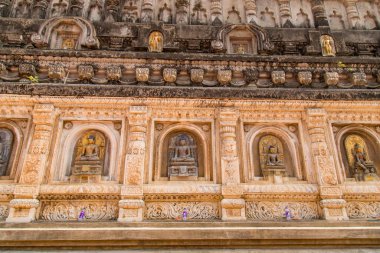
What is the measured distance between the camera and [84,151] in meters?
8.00

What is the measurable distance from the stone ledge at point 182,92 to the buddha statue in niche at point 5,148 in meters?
0.98

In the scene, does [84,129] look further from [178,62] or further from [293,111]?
[293,111]

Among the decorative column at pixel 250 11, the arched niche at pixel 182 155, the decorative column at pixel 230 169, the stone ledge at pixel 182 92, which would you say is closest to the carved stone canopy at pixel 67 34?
the stone ledge at pixel 182 92

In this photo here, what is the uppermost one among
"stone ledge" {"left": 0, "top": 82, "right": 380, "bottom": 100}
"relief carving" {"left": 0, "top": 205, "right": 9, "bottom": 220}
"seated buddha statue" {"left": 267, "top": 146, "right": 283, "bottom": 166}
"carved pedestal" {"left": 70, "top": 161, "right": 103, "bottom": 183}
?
"stone ledge" {"left": 0, "top": 82, "right": 380, "bottom": 100}

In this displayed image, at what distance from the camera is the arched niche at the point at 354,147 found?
819cm

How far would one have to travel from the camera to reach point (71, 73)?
28.7 ft

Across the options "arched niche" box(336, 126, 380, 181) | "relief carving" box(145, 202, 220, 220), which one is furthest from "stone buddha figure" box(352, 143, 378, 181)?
"relief carving" box(145, 202, 220, 220)

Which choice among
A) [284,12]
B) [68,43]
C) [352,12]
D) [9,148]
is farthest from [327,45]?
[9,148]

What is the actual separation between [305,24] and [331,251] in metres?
6.51

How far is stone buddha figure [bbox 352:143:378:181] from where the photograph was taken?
800 centimetres

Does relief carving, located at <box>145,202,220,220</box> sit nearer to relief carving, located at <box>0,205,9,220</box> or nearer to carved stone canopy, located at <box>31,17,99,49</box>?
relief carving, located at <box>0,205,9,220</box>

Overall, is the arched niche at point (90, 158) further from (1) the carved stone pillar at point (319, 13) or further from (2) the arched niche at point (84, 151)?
(1) the carved stone pillar at point (319, 13)

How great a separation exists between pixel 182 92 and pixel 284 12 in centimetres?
435

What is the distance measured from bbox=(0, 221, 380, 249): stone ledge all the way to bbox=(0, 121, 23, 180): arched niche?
132 cm
